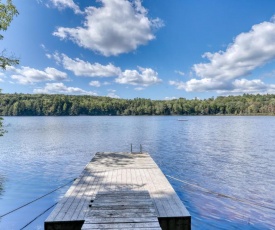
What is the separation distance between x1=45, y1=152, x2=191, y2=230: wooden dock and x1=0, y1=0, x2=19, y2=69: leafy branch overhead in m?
5.76

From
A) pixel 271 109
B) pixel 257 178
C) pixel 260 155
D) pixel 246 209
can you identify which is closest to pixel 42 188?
pixel 246 209

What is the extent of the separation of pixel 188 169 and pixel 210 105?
143m

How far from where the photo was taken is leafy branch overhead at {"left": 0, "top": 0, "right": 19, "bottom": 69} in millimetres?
9781

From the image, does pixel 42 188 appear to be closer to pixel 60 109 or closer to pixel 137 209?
pixel 137 209

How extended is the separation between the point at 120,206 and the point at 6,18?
9.10 meters

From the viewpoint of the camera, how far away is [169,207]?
20.5ft

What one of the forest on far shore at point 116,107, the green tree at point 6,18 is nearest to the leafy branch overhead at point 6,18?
the green tree at point 6,18

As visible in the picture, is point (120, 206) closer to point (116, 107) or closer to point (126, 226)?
point (126, 226)

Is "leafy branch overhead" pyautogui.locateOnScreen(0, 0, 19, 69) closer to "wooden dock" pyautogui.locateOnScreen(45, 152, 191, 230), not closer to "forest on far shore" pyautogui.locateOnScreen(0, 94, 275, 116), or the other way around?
"wooden dock" pyautogui.locateOnScreen(45, 152, 191, 230)

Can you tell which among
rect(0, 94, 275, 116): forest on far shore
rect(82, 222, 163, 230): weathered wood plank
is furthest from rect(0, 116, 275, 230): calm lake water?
rect(0, 94, 275, 116): forest on far shore

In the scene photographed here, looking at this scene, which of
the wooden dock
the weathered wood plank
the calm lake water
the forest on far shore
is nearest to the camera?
the weathered wood plank

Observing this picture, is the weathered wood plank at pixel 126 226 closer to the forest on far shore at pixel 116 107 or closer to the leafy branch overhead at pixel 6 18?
the leafy branch overhead at pixel 6 18

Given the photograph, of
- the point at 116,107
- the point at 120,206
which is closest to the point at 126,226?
the point at 120,206

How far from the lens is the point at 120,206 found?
5.50m
